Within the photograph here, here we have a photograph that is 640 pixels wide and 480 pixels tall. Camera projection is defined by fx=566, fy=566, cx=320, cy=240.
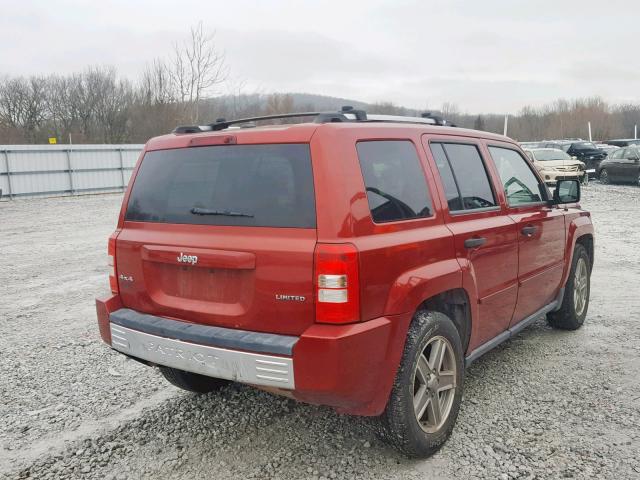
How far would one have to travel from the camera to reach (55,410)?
3857mm

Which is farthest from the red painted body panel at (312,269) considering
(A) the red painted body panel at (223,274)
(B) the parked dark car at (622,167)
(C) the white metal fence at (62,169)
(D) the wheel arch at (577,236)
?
(B) the parked dark car at (622,167)

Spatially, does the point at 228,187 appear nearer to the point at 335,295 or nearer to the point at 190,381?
the point at 335,295

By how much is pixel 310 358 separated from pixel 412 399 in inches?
28.1

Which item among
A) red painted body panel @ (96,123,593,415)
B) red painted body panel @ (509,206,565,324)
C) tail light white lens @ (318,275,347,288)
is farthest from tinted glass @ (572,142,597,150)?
tail light white lens @ (318,275,347,288)

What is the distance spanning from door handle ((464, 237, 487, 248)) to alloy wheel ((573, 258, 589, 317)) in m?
2.18

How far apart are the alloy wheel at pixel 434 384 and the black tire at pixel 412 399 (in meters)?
0.02

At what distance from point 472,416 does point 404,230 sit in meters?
1.47

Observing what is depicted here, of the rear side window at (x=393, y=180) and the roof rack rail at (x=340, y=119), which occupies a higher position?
the roof rack rail at (x=340, y=119)

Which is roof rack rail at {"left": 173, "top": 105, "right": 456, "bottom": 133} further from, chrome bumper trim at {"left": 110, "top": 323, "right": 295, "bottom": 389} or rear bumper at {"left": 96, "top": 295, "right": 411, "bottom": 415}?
chrome bumper trim at {"left": 110, "top": 323, "right": 295, "bottom": 389}

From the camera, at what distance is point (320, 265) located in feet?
8.64

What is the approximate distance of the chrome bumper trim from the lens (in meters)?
2.67

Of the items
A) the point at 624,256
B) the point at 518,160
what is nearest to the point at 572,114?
the point at 624,256

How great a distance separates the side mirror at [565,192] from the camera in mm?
4805

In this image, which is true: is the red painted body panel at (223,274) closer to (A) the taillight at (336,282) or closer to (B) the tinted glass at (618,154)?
(A) the taillight at (336,282)
